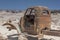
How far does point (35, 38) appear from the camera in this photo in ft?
50.5

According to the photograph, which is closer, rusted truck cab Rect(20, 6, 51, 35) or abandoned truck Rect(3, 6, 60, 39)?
abandoned truck Rect(3, 6, 60, 39)

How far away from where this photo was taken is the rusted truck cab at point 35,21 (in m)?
16.6

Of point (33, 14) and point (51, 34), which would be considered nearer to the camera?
point (51, 34)

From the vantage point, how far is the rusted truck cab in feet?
54.4

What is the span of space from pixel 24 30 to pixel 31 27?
0.72m

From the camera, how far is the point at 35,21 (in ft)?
54.8

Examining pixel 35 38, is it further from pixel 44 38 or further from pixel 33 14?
pixel 33 14

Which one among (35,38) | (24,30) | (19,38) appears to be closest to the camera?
(19,38)

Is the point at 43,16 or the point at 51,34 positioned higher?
the point at 43,16

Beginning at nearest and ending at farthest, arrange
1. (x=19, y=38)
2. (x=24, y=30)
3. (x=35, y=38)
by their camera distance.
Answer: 1. (x=19, y=38)
2. (x=35, y=38)
3. (x=24, y=30)

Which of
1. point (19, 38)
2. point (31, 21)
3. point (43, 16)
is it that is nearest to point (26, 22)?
point (31, 21)

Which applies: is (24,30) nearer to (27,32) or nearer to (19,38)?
(27,32)

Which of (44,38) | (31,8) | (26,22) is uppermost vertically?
(31,8)

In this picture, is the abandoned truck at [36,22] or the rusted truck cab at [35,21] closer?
the abandoned truck at [36,22]
